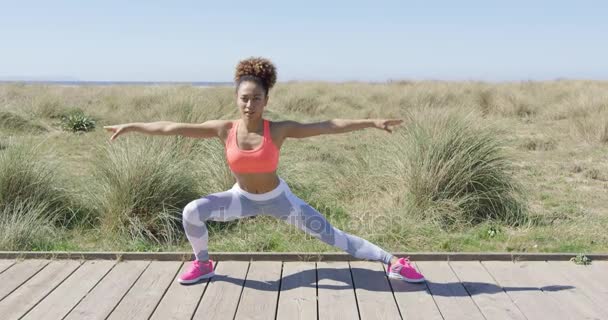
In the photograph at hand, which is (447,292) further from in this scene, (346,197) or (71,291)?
(346,197)

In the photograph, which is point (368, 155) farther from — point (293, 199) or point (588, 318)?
point (588, 318)

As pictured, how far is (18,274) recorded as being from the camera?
3.76 metres

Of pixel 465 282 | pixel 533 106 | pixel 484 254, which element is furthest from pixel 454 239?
pixel 533 106

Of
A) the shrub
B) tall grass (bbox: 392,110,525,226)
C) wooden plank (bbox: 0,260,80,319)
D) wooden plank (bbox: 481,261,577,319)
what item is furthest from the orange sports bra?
the shrub

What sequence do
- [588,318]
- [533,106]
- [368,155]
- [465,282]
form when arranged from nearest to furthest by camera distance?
[588,318], [465,282], [368,155], [533,106]

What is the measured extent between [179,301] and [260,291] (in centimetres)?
47

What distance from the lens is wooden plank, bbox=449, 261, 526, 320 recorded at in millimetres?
3230

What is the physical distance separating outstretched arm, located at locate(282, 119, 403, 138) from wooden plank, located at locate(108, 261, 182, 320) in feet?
3.82

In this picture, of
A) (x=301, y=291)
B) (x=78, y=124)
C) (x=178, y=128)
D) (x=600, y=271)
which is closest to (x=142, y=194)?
(x=178, y=128)

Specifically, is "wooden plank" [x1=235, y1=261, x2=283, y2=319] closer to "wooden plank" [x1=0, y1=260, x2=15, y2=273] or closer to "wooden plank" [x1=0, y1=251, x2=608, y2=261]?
"wooden plank" [x1=0, y1=251, x2=608, y2=261]

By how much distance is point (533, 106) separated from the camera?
677 inches

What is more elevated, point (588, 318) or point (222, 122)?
point (222, 122)

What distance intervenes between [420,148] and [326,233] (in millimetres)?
2376

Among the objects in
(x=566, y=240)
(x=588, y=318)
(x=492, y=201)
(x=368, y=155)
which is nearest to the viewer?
(x=588, y=318)
